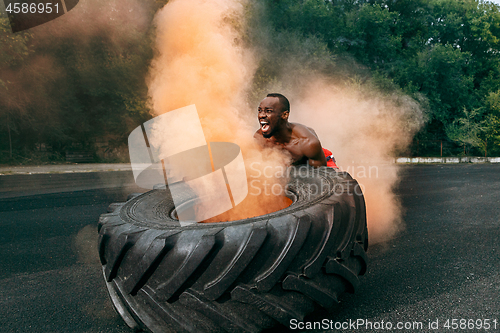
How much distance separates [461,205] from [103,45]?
14.7 metres

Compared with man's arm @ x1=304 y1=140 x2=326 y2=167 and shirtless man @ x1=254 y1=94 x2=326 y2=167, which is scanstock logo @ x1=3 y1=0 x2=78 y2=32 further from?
man's arm @ x1=304 y1=140 x2=326 y2=167

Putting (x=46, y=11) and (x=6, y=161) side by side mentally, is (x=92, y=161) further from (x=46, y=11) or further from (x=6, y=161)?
(x=46, y=11)

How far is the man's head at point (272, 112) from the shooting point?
9.48ft

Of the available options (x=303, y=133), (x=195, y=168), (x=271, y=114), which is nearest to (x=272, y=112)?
(x=271, y=114)

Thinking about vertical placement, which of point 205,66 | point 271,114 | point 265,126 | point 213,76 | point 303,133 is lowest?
point 303,133

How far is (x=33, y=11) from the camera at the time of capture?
45.8ft

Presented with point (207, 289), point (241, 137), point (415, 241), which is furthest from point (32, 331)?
point (415, 241)

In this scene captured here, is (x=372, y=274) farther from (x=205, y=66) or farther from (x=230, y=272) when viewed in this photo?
(x=205, y=66)

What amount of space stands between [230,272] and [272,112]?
1.79m

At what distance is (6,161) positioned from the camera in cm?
1338

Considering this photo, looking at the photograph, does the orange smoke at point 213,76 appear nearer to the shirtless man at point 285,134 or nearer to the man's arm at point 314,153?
the shirtless man at point 285,134

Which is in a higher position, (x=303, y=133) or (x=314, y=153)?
(x=303, y=133)

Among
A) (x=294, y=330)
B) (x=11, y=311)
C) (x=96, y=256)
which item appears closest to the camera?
(x=294, y=330)

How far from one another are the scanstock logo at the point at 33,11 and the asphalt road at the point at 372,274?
11.9 m
